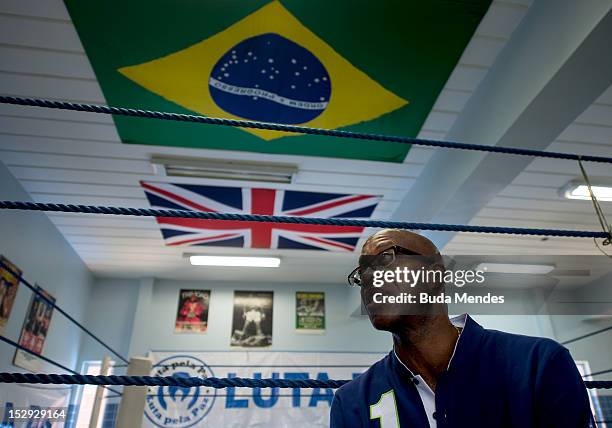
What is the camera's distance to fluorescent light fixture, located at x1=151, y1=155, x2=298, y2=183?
9.96 feet

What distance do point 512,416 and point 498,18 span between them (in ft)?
6.28

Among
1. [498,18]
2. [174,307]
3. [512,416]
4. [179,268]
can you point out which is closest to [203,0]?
[498,18]

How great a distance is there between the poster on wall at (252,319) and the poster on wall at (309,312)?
1.17 feet

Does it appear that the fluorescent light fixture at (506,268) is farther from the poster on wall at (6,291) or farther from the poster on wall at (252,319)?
the poster on wall at (252,319)

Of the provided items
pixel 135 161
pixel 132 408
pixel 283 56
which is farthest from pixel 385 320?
pixel 132 408

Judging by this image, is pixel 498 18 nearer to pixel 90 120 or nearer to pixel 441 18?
pixel 441 18

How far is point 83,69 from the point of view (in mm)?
2324

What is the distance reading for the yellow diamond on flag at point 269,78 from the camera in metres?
2.12

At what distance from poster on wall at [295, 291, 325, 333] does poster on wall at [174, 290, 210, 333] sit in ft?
3.80

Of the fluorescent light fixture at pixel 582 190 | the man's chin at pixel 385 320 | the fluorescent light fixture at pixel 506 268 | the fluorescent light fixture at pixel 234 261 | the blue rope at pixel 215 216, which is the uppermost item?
the fluorescent light fixture at pixel 234 261

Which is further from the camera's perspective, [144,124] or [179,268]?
[179,268]

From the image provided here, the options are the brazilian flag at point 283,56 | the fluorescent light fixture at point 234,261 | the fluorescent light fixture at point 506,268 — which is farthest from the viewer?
the fluorescent light fixture at point 234,261

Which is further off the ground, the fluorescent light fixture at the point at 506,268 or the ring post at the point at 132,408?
the fluorescent light fixture at the point at 506,268

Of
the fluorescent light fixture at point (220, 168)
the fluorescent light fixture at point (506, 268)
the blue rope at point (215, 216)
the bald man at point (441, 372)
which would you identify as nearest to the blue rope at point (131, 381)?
the bald man at point (441, 372)
